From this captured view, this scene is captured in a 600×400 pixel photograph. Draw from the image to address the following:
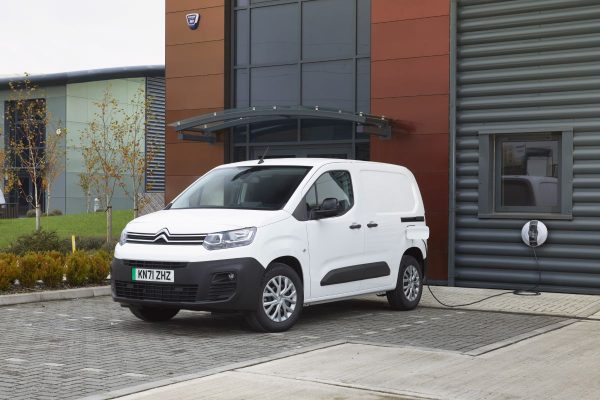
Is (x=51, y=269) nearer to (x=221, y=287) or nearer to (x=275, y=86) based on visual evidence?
(x=221, y=287)

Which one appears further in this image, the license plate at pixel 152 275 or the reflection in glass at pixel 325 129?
the reflection in glass at pixel 325 129

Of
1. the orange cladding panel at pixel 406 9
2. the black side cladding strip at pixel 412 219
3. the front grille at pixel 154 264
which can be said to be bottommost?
the front grille at pixel 154 264

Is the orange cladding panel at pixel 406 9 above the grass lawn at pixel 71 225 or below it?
above

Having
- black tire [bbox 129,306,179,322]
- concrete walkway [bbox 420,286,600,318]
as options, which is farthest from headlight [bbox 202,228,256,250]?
concrete walkway [bbox 420,286,600,318]

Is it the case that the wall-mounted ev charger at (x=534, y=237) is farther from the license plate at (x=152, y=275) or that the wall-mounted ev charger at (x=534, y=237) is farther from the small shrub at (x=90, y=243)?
the small shrub at (x=90, y=243)

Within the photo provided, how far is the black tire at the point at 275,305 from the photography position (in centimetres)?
924

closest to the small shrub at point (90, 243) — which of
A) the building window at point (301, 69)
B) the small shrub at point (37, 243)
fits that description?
the small shrub at point (37, 243)

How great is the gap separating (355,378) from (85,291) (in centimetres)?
684

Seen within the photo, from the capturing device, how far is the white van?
29.7 ft

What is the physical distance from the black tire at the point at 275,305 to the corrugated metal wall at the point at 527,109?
5342 mm

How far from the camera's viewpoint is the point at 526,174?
14.0m

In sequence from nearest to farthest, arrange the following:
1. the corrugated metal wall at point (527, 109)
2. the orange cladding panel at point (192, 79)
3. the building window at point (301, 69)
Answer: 1. the corrugated metal wall at point (527, 109)
2. the building window at point (301, 69)
3. the orange cladding panel at point (192, 79)

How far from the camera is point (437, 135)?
14508mm

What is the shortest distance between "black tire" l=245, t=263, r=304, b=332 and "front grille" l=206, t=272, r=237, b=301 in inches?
11.9
